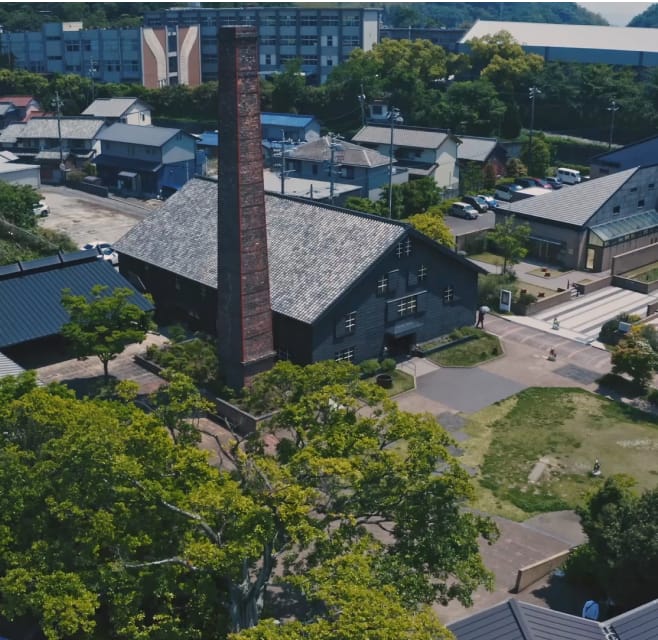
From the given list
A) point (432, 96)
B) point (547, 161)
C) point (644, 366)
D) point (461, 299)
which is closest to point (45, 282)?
point (461, 299)

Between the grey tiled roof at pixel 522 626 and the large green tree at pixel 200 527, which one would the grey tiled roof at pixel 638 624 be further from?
the large green tree at pixel 200 527

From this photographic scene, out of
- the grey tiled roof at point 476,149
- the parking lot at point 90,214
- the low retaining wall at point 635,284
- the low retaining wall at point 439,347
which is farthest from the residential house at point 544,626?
the grey tiled roof at point 476,149

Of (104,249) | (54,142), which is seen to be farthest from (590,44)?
(104,249)

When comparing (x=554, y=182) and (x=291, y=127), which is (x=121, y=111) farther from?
(x=554, y=182)

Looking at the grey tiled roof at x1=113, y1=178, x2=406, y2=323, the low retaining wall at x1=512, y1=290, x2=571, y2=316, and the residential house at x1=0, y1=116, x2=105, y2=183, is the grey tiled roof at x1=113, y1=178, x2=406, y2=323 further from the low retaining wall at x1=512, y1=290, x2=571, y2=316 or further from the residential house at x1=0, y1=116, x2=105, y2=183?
the residential house at x1=0, y1=116, x2=105, y2=183

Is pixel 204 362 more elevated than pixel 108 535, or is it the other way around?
pixel 108 535

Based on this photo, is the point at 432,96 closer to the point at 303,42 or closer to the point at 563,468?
the point at 303,42

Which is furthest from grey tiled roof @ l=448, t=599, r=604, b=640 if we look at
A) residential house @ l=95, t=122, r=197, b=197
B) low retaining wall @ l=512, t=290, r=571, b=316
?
residential house @ l=95, t=122, r=197, b=197
